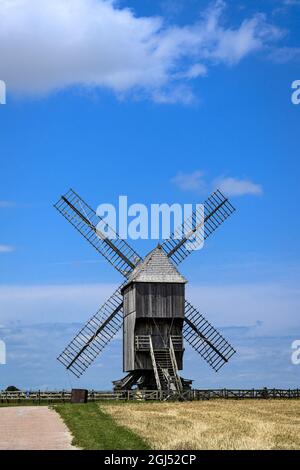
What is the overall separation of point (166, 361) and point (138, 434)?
26.5 metres

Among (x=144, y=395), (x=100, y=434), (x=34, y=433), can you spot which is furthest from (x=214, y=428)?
(x=144, y=395)

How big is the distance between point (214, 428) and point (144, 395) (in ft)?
75.2

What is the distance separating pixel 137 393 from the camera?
4938cm

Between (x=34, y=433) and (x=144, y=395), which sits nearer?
(x=34, y=433)

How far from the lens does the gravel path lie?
2078 cm

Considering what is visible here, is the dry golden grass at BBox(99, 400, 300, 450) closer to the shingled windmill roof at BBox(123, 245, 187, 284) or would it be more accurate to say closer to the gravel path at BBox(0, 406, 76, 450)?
the gravel path at BBox(0, 406, 76, 450)

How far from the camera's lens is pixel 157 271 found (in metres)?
50.2

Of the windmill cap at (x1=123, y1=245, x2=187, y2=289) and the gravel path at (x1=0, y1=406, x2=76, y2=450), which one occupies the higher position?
the windmill cap at (x1=123, y1=245, x2=187, y2=289)

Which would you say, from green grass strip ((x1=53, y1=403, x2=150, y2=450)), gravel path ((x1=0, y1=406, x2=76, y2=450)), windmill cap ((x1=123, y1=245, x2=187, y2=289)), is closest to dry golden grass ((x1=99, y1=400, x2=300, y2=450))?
green grass strip ((x1=53, y1=403, x2=150, y2=450))

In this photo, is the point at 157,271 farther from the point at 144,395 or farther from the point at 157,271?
the point at 144,395

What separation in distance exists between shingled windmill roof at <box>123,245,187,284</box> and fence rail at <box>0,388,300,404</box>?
6.63m

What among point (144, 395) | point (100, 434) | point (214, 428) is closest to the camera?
point (100, 434)
